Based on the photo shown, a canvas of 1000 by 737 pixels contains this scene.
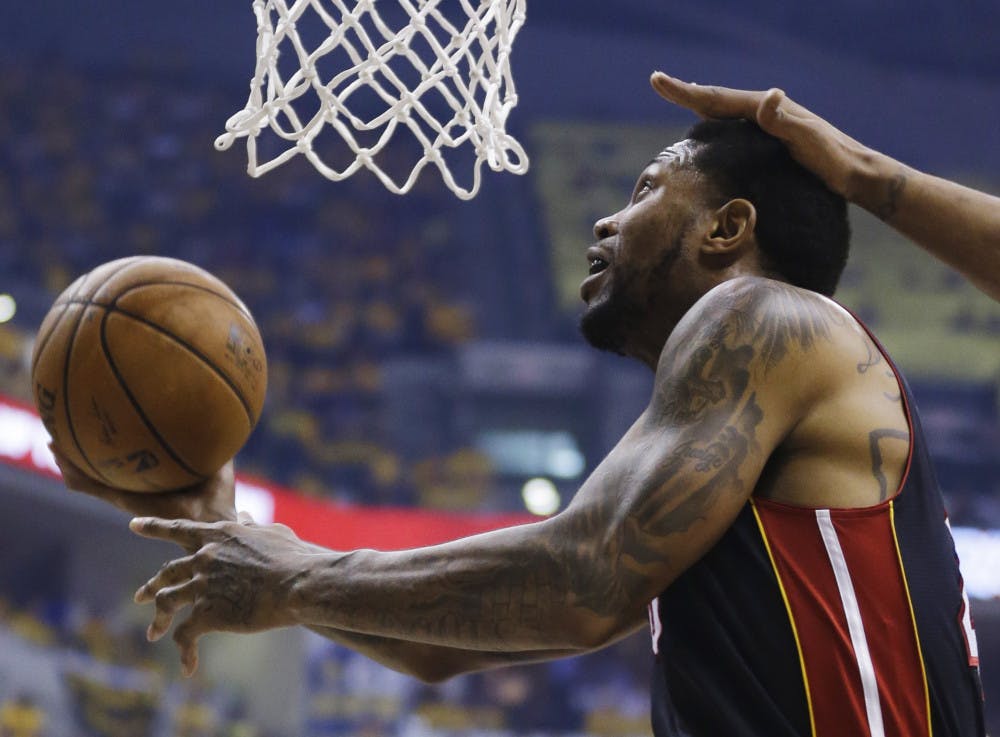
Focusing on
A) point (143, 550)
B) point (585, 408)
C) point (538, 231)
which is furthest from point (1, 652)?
point (538, 231)

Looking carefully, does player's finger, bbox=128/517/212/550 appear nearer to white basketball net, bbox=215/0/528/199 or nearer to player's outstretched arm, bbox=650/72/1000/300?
white basketball net, bbox=215/0/528/199

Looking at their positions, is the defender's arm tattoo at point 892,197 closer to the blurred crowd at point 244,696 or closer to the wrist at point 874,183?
the wrist at point 874,183

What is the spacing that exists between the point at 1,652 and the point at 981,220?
25.1 feet

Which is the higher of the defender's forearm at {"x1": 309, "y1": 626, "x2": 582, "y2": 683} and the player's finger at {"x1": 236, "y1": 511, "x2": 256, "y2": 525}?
the player's finger at {"x1": 236, "y1": 511, "x2": 256, "y2": 525}

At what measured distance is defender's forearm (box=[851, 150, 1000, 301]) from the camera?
176cm

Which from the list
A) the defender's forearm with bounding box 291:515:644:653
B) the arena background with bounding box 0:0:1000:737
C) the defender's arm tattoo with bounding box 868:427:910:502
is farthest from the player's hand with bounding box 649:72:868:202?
the arena background with bounding box 0:0:1000:737

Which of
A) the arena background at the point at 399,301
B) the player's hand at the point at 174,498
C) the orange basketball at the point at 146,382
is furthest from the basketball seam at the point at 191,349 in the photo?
the arena background at the point at 399,301

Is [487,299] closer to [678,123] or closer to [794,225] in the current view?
[678,123]

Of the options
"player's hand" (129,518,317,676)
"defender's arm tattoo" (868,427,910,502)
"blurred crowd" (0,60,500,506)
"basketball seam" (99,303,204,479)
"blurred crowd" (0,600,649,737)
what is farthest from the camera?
"blurred crowd" (0,60,500,506)

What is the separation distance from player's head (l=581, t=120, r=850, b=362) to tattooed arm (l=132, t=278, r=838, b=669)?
0.64 feet

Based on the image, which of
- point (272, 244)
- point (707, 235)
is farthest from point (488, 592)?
point (272, 244)

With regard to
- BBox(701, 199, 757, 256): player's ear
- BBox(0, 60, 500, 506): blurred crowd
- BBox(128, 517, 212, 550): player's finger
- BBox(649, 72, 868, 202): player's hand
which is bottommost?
BBox(0, 60, 500, 506): blurred crowd

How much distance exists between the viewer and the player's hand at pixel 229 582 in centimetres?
166

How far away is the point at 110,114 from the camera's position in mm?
13992
